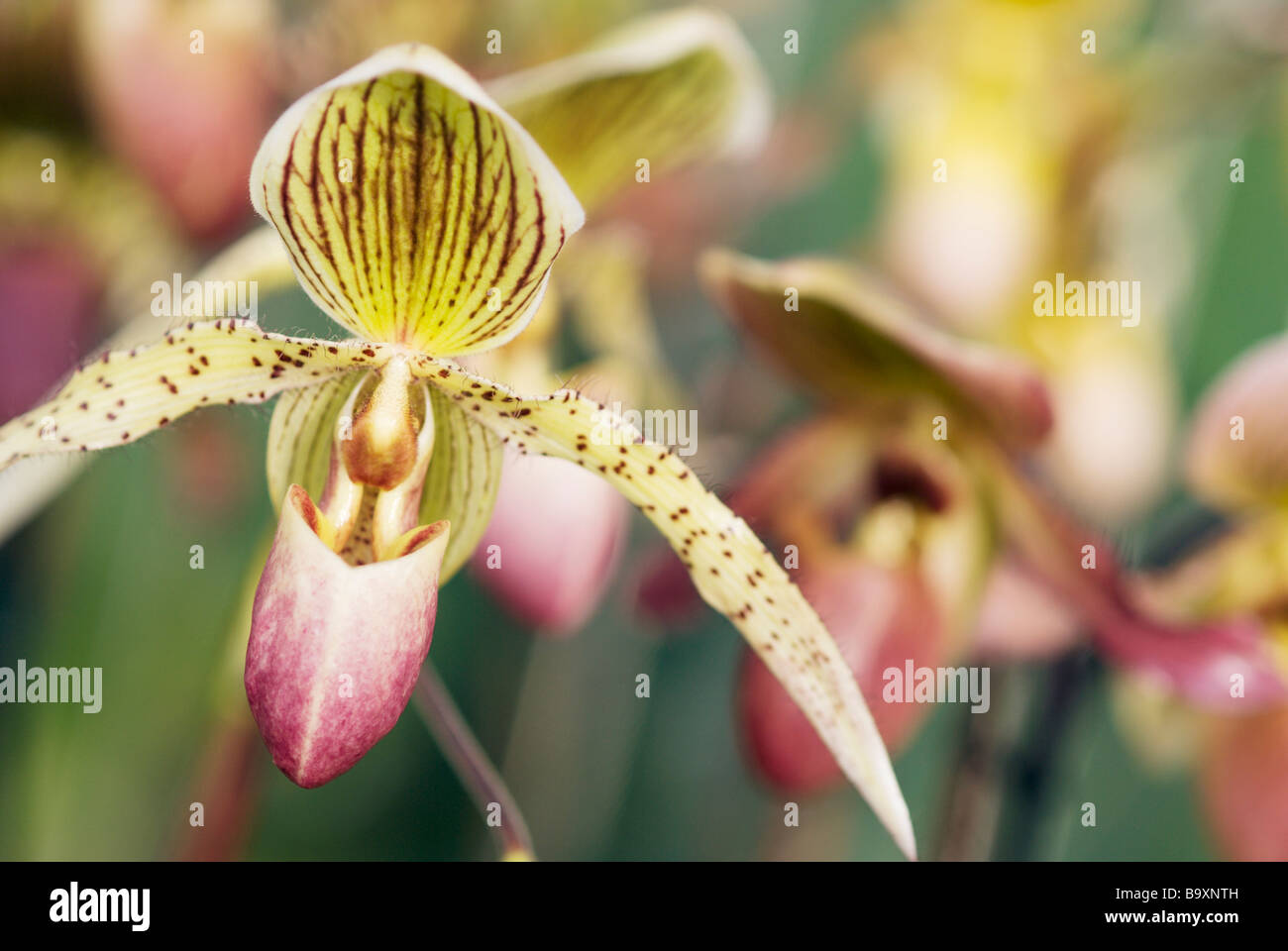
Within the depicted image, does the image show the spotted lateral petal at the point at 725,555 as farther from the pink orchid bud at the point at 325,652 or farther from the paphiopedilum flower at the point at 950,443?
the paphiopedilum flower at the point at 950,443

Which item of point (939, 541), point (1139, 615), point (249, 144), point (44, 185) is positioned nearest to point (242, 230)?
point (249, 144)

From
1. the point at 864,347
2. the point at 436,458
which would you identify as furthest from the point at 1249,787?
the point at 436,458

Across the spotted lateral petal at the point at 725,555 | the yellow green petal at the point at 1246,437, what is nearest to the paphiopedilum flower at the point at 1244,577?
the yellow green petal at the point at 1246,437

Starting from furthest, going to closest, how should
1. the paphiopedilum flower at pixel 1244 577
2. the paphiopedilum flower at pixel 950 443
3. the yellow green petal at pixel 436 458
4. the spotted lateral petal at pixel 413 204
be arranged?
1. the paphiopedilum flower at pixel 1244 577
2. the paphiopedilum flower at pixel 950 443
3. the yellow green petal at pixel 436 458
4. the spotted lateral petal at pixel 413 204

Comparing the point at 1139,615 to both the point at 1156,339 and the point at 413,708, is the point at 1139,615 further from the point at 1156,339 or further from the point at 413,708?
the point at 1156,339

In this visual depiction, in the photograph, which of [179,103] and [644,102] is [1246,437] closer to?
Answer: [644,102]

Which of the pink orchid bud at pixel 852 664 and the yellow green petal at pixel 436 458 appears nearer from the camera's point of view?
the yellow green petal at pixel 436 458

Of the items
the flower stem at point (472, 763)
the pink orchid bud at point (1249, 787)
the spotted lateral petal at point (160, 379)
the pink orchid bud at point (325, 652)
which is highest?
the spotted lateral petal at point (160, 379)
